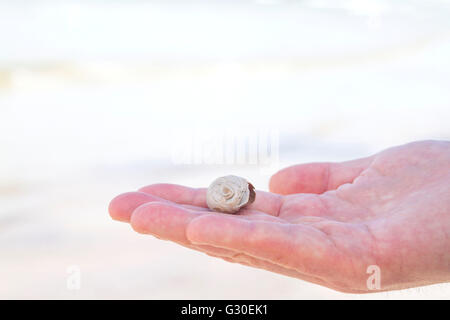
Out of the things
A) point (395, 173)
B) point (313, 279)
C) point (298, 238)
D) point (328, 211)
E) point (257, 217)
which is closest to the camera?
point (298, 238)

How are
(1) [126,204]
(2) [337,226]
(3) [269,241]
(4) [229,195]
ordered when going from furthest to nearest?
(4) [229,195], (1) [126,204], (2) [337,226], (3) [269,241]

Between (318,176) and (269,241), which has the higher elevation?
(318,176)

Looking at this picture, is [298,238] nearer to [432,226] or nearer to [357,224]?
[357,224]

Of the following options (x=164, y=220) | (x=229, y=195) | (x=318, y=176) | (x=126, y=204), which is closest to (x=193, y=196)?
(x=229, y=195)

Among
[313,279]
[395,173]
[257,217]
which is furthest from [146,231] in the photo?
[395,173]

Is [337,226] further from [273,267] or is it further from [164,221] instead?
[164,221]

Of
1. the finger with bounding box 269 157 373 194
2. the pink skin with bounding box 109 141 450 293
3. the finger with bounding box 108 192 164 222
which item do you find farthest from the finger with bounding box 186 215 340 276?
the finger with bounding box 269 157 373 194
